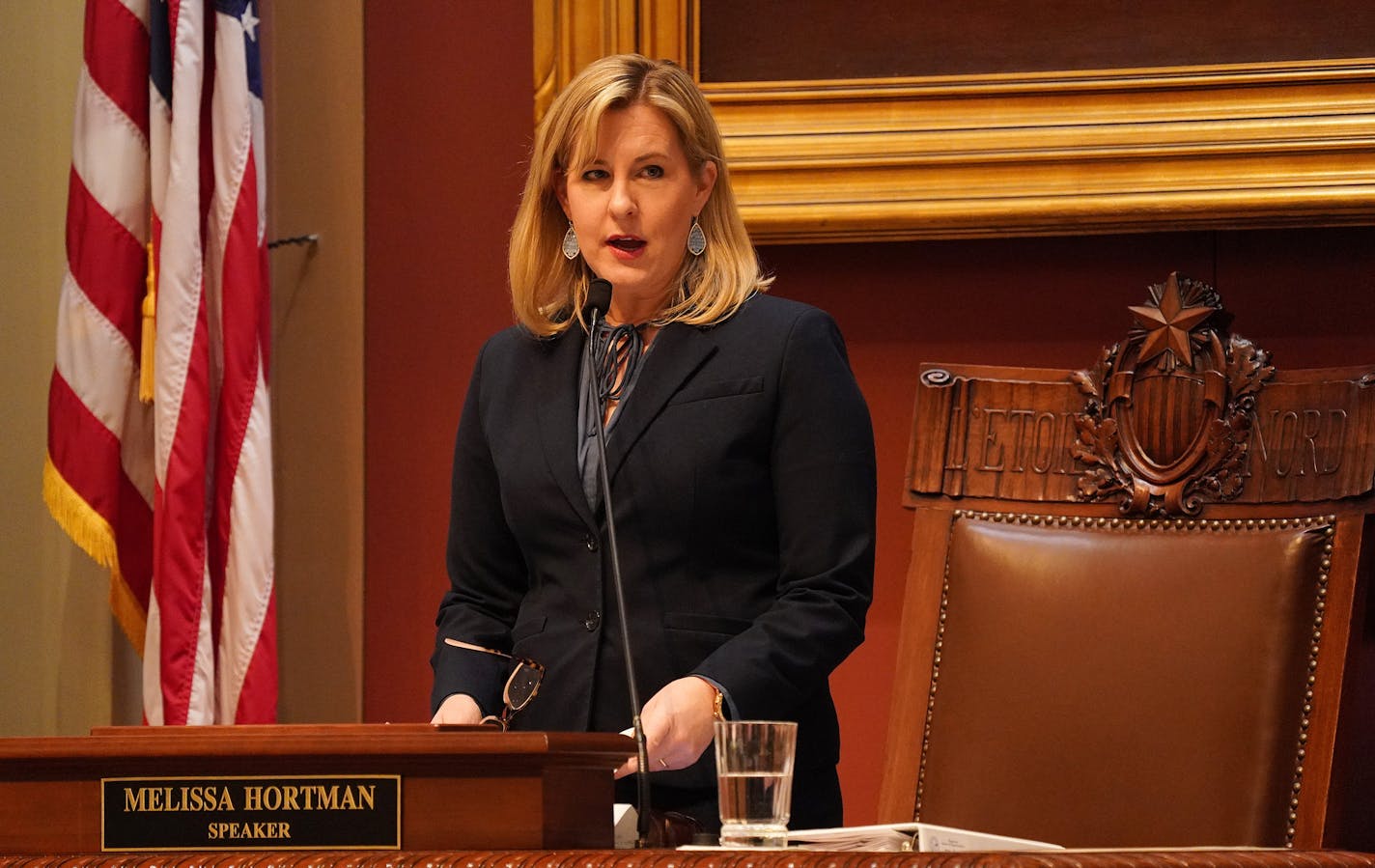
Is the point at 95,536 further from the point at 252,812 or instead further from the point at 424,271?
the point at 252,812

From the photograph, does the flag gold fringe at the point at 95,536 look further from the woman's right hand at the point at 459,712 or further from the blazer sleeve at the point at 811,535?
the blazer sleeve at the point at 811,535

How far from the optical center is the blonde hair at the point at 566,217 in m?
1.87

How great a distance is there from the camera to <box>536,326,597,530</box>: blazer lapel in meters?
1.83

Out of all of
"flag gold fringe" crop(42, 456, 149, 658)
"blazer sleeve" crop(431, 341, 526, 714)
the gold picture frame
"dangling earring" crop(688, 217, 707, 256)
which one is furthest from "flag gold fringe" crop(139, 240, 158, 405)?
"dangling earring" crop(688, 217, 707, 256)

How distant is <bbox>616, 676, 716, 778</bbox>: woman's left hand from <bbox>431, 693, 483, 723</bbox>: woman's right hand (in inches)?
7.6

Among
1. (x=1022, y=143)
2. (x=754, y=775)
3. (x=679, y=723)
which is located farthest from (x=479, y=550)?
(x=1022, y=143)

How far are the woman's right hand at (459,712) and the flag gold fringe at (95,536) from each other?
1273 millimetres

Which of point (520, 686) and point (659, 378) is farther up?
point (659, 378)

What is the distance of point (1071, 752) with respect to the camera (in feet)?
7.18

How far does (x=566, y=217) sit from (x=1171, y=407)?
2.93 ft

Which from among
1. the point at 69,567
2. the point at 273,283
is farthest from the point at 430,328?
the point at 69,567

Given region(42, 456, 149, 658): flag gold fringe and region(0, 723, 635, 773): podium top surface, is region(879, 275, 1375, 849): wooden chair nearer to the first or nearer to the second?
region(0, 723, 635, 773): podium top surface

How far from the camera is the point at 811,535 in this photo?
1771 mm

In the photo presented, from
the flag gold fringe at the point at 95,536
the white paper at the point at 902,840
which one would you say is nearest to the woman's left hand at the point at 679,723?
the white paper at the point at 902,840
